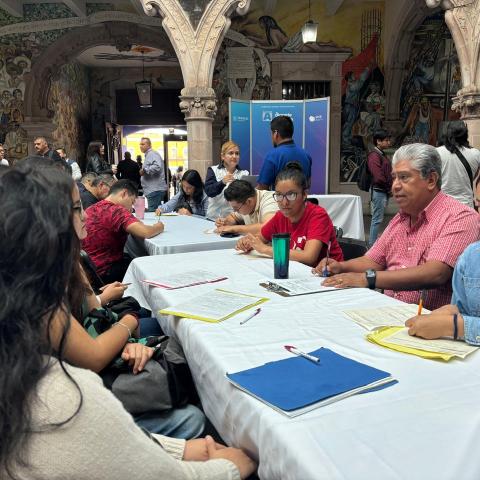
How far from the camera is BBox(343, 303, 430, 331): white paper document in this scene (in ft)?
5.15

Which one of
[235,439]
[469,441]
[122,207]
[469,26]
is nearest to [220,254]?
[122,207]

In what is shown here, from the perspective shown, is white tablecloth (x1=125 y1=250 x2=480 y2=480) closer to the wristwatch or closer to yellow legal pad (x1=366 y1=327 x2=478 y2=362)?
yellow legal pad (x1=366 y1=327 x2=478 y2=362)

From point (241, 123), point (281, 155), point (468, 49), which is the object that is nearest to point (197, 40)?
point (241, 123)

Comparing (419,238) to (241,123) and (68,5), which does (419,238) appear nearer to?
(241,123)

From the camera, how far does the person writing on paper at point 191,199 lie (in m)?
5.41

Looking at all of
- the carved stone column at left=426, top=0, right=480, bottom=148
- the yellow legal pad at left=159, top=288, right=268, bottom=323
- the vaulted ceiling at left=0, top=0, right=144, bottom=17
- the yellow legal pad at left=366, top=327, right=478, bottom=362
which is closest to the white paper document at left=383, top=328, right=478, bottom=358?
the yellow legal pad at left=366, top=327, right=478, bottom=362

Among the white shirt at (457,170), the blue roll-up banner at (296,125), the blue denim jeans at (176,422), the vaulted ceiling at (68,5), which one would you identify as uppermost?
the vaulted ceiling at (68,5)

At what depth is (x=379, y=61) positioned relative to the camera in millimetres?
10852

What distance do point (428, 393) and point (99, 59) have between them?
1435 cm

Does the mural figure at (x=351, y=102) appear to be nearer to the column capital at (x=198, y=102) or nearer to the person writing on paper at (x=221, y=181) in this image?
the column capital at (x=198, y=102)

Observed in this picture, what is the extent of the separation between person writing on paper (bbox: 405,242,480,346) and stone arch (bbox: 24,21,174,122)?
10.3 meters

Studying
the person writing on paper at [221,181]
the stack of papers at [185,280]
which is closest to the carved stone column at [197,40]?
the person writing on paper at [221,181]

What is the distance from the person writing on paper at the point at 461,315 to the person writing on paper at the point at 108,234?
2.26 m

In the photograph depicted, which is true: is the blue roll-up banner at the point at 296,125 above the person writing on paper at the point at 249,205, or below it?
above
